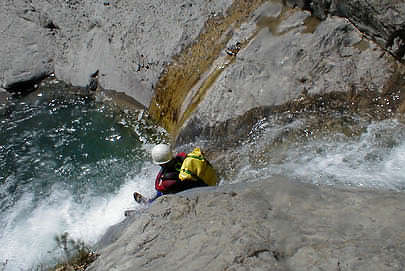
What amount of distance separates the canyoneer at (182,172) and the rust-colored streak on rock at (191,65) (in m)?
2.83

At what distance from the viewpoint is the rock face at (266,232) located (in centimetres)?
307

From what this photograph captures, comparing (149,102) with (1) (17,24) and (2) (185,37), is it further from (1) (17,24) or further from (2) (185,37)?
(1) (17,24)

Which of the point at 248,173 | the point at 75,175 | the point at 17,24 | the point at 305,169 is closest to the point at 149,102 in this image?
the point at 75,175

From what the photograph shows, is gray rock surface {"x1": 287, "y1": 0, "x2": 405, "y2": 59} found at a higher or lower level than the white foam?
higher

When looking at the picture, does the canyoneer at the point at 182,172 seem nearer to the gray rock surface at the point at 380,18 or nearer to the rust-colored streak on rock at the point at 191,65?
the rust-colored streak on rock at the point at 191,65

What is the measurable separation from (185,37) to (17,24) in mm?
7499

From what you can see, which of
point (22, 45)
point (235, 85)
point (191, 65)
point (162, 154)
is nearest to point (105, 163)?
point (191, 65)

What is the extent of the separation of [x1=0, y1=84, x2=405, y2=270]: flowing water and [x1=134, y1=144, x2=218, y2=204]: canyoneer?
1176 mm

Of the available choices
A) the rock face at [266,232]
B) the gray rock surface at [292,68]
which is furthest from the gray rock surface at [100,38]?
the rock face at [266,232]

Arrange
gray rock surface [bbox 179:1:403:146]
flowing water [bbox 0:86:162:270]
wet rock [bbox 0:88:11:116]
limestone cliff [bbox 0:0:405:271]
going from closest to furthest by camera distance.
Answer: limestone cliff [bbox 0:0:405:271] < gray rock surface [bbox 179:1:403:146] < flowing water [bbox 0:86:162:270] < wet rock [bbox 0:88:11:116]

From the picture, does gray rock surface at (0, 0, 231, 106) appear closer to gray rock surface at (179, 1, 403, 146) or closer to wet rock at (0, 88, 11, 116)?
wet rock at (0, 88, 11, 116)

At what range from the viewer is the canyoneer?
5.38m

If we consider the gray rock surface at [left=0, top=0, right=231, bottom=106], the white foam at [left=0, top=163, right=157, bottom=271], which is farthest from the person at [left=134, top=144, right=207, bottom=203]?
the gray rock surface at [left=0, top=0, right=231, bottom=106]

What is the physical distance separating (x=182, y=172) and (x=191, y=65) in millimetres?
4433
